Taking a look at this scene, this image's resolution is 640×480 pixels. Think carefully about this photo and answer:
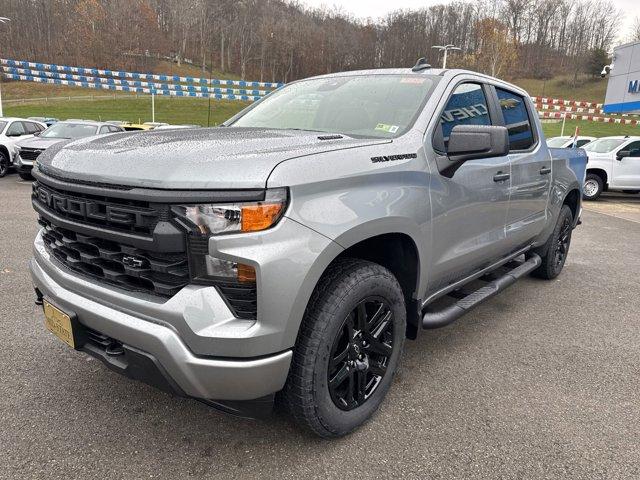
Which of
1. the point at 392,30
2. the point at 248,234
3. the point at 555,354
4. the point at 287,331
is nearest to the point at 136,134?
the point at 248,234

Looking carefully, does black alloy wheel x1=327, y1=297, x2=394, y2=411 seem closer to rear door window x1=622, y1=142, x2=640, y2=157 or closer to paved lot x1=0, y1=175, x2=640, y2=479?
paved lot x1=0, y1=175, x2=640, y2=479

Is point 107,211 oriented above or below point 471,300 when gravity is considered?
above

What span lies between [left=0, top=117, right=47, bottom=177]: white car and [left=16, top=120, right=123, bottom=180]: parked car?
48 centimetres

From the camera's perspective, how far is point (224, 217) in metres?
1.79

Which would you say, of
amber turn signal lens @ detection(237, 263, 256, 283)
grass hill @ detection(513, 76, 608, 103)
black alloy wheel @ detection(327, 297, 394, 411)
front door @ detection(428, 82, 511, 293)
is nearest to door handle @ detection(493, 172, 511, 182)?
front door @ detection(428, 82, 511, 293)

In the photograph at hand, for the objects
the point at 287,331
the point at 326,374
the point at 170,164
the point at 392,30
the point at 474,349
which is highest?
the point at 392,30

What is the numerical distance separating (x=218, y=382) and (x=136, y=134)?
4.82 feet

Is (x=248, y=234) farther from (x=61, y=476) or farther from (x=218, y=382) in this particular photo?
(x=61, y=476)

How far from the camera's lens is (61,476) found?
205 centimetres

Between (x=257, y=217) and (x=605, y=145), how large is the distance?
1398 cm

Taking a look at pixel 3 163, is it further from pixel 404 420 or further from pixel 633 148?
pixel 633 148

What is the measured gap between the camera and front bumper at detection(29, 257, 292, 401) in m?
1.80

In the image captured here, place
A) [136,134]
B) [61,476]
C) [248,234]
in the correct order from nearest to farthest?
[248,234]
[61,476]
[136,134]

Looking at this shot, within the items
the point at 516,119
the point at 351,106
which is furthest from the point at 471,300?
the point at 516,119
